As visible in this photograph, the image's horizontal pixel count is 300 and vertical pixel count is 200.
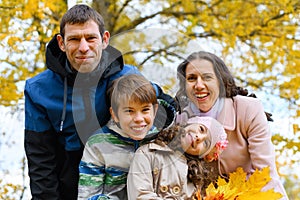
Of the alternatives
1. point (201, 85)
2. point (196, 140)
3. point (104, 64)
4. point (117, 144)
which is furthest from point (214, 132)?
point (104, 64)

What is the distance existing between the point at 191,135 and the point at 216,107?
27 centimetres

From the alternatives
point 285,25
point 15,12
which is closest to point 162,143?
point 15,12

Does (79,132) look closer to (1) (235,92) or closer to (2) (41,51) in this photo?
(1) (235,92)

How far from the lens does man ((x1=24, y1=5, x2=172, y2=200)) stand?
3068 millimetres

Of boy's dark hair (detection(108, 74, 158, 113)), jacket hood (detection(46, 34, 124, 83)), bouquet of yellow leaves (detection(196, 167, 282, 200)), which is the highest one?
jacket hood (detection(46, 34, 124, 83))

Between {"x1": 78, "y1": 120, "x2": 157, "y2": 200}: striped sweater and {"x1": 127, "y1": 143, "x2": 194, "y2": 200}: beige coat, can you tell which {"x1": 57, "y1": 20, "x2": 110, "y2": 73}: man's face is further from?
{"x1": 127, "y1": 143, "x2": 194, "y2": 200}: beige coat

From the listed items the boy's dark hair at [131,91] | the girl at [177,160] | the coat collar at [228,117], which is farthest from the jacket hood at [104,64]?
the coat collar at [228,117]

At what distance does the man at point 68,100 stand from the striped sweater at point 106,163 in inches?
4.8

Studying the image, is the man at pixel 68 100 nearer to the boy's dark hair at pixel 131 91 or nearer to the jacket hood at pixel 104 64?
the jacket hood at pixel 104 64

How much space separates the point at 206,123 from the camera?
297cm

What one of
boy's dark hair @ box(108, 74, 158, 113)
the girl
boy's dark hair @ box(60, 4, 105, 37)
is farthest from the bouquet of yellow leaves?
boy's dark hair @ box(60, 4, 105, 37)

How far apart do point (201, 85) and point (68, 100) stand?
2.28 feet

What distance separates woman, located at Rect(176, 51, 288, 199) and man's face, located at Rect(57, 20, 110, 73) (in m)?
0.43

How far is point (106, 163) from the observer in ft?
9.52
